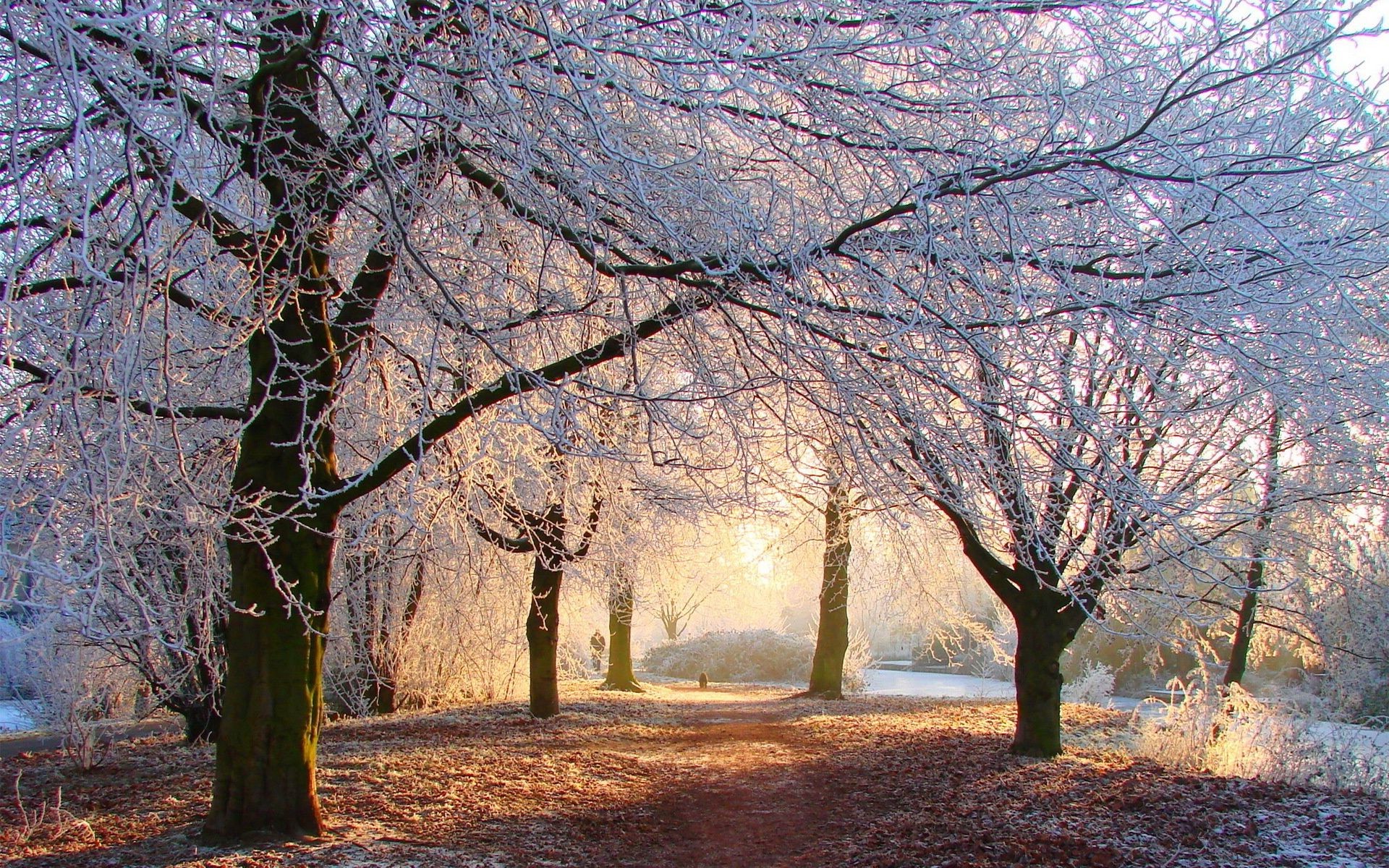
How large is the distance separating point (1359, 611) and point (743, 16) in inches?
604

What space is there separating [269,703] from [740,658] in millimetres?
22382

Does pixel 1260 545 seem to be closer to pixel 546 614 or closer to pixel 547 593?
pixel 547 593

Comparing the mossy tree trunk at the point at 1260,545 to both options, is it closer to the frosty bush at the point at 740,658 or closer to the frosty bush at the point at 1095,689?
the frosty bush at the point at 1095,689

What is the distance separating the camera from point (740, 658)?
86.7ft

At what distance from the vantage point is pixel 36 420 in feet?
12.4

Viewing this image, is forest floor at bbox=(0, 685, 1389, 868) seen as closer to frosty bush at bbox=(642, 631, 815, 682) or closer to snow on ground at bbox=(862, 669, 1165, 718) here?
snow on ground at bbox=(862, 669, 1165, 718)

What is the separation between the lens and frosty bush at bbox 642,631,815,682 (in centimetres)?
2570

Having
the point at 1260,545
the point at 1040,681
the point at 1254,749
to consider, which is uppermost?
the point at 1260,545

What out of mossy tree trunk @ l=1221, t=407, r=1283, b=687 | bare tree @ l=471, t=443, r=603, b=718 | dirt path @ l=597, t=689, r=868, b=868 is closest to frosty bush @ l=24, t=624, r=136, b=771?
bare tree @ l=471, t=443, r=603, b=718

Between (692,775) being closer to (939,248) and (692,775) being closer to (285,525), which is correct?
(285,525)

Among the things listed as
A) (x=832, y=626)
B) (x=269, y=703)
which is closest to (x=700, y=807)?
(x=269, y=703)

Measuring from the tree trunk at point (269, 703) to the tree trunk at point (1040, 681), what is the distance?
5.99 metres

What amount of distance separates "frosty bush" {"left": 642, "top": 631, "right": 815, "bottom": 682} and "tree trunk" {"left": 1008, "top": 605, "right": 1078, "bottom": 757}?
55.2ft

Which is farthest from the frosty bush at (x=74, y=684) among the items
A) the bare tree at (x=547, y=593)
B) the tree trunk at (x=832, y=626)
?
the tree trunk at (x=832, y=626)
